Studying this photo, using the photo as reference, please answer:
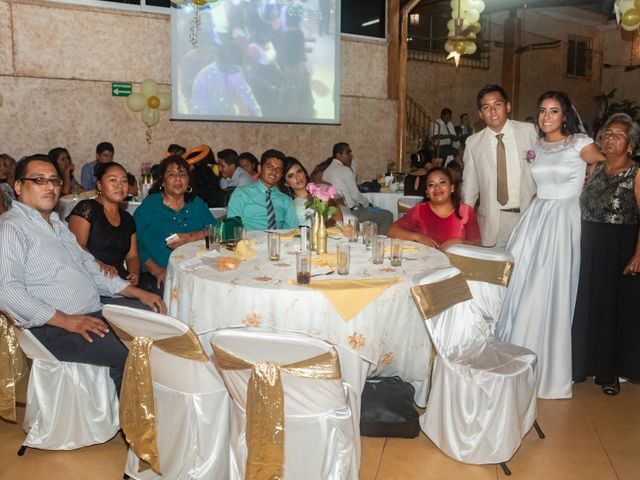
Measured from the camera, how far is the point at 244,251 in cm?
311

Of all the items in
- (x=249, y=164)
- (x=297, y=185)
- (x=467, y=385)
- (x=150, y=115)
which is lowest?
(x=467, y=385)

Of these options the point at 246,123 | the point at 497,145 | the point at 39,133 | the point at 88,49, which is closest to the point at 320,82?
the point at 246,123

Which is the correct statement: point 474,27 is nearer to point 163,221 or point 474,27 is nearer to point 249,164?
point 249,164

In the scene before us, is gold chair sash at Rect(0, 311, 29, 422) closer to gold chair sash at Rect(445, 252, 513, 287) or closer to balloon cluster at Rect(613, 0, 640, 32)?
gold chair sash at Rect(445, 252, 513, 287)

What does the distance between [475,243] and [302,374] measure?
211cm

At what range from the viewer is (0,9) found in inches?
306

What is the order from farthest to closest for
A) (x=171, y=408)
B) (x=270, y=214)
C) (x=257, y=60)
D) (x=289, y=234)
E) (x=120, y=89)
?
(x=257, y=60), (x=120, y=89), (x=270, y=214), (x=289, y=234), (x=171, y=408)

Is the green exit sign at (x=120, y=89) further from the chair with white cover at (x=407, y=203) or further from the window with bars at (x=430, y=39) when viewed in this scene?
the window with bars at (x=430, y=39)

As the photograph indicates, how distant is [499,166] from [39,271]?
9.07ft

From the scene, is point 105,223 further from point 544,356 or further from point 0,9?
point 0,9

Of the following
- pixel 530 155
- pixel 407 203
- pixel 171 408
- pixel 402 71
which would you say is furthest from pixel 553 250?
pixel 402 71

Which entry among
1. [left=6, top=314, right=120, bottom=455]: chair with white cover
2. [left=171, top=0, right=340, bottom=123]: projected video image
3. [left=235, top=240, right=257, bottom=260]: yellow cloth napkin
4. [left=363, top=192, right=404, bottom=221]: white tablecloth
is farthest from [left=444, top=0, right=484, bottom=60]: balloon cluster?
[left=6, top=314, right=120, bottom=455]: chair with white cover

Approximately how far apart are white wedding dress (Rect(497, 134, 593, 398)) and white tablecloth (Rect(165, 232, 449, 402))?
0.86 m

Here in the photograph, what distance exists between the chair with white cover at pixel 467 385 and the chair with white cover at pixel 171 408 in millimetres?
970
